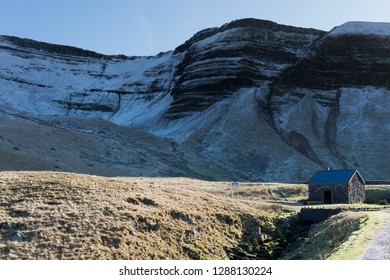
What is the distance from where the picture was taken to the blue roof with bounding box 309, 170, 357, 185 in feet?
147

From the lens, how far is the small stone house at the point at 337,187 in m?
44.4

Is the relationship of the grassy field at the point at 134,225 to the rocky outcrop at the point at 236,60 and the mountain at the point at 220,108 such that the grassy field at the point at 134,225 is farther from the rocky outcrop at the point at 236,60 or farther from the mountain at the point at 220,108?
the rocky outcrop at the point at 236,60

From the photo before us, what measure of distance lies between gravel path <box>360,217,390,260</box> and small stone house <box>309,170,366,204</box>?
77.7ft

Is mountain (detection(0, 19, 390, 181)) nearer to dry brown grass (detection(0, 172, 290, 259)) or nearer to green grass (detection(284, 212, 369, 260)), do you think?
dry brown grass (detection(0, 172, 290, 259))

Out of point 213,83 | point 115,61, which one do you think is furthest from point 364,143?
point 115,61

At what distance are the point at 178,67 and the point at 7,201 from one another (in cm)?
12579

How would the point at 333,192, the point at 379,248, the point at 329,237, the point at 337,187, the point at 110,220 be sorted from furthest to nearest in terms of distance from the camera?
the point at 333,192 < the point at 337,187 < the point at 329,237 < the point at 110,220 < the point at 379,248

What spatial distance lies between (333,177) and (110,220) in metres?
29.1

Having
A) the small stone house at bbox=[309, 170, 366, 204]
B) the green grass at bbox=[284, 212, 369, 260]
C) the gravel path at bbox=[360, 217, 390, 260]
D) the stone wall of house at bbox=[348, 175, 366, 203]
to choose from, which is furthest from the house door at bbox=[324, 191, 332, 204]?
the gravel path at bbox=[360, 217, 390, 260]

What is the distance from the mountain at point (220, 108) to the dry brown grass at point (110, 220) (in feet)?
98.7

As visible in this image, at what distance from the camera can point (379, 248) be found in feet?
58.0

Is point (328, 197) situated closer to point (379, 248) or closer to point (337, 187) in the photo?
point (337, 187)

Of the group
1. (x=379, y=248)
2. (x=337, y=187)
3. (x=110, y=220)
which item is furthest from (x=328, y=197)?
(x=379, y=248)

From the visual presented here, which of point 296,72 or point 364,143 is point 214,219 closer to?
point 364,143
